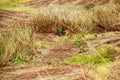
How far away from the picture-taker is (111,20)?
12.2 meters

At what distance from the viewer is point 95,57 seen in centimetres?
733

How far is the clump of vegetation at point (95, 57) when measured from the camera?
7.23 m

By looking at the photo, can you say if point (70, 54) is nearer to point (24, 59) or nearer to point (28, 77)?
point (24, 59)

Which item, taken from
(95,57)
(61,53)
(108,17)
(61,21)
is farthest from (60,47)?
(108,17)

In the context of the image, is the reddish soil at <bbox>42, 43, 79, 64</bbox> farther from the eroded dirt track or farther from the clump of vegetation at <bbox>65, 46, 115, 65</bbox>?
the eroded dirt track

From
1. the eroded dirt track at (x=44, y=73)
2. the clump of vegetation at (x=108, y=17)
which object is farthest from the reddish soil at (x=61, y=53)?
the clump of vegetation at (x=108, y=17)

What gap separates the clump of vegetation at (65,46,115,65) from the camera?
7.23 meters

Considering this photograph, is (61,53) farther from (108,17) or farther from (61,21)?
(108,17)

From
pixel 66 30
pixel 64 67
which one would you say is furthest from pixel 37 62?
pixel 66 30

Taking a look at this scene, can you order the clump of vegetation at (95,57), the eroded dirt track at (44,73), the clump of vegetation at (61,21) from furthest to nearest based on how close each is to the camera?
the clump of vegetation at (61,21), the clump of vegetation at (95,57), the eroded dirt track at (44,73)

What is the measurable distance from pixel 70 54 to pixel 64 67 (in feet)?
5.05

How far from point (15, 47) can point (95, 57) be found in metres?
1.63

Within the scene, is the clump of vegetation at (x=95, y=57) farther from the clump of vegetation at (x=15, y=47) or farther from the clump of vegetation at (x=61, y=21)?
the clump of vegetation at (x=61, y=21)

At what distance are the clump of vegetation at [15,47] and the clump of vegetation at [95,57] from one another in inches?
38.5
